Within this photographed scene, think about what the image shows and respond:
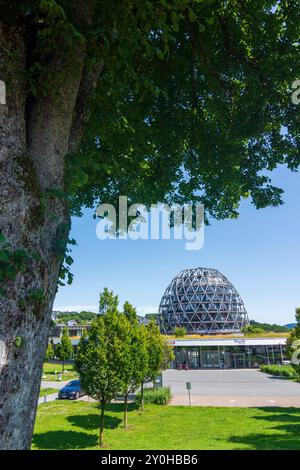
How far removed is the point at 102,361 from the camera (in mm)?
15930

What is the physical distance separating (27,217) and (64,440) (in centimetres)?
1552

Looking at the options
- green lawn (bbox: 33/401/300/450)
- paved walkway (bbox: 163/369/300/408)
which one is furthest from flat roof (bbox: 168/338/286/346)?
green lawn (bbox: 33/401/300/450)

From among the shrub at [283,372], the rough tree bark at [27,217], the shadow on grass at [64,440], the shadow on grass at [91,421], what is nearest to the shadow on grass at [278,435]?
the shadow on grass at [64,440]

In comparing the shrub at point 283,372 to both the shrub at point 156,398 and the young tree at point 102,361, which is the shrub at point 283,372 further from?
the young tree at point 102,361

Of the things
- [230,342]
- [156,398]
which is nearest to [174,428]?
[156,398]

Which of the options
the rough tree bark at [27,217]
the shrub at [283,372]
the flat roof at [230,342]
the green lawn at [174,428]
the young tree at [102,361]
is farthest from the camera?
the flat roof at [230,342]

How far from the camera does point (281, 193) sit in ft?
29.4

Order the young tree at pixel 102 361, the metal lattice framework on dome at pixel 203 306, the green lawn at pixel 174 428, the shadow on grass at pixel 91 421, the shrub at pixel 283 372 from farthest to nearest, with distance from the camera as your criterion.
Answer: the metal lattice framework on dome at pixel 203 306 → the shrub at pixel 283 372 → the shadow on grass at pixel 91 421 → the young tree at pixel 102 361 → the green lawn at pixel 174 428

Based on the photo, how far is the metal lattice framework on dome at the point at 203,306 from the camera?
269ft

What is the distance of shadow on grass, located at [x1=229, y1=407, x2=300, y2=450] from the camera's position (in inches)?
503

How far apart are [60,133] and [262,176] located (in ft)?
22.2

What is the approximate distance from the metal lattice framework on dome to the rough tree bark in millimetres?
80979

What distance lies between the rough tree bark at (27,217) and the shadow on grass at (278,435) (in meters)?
12.3
